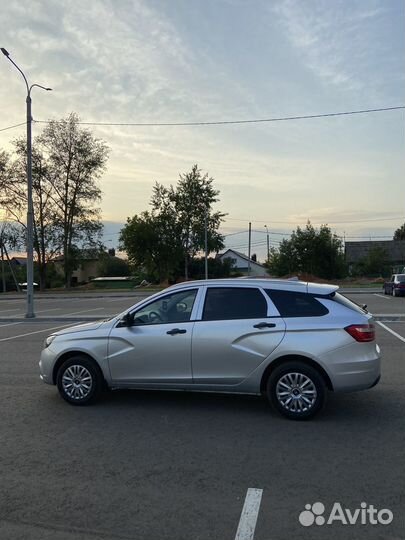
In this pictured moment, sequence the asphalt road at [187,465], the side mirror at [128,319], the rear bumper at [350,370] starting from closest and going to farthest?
the asphalt road at [187,465] → the rear bumper at [350,370] → the side mirror at [128,319]

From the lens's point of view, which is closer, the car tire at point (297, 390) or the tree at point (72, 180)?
the car tire at point (297, 390)

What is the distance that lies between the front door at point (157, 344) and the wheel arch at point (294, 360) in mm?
912

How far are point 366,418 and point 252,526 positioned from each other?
9.28 ft

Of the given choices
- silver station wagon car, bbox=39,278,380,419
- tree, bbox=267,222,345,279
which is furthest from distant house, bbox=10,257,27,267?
silver station wagon car, bbox=39,278,380,419

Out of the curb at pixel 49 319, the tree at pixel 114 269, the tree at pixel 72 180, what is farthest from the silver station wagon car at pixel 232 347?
the tree at pixel 114 269

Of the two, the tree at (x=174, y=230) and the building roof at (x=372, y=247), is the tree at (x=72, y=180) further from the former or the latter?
the building roof at (x=372, y=247)

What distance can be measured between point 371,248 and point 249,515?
3489 inches

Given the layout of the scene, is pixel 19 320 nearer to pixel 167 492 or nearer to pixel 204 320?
pixel 204 320

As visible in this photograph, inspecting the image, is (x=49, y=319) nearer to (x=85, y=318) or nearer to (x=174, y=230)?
(x=85, y=318)

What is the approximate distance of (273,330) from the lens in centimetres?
580

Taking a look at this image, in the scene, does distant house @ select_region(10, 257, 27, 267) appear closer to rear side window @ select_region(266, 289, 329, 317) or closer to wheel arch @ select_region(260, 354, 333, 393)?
rear side window @ select_region(266, 289, 329, 317)

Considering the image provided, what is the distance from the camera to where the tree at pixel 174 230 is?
65.8m

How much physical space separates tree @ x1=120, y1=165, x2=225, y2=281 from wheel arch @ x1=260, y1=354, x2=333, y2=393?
5898 centimetres

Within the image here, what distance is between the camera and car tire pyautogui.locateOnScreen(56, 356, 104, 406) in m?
6.34
